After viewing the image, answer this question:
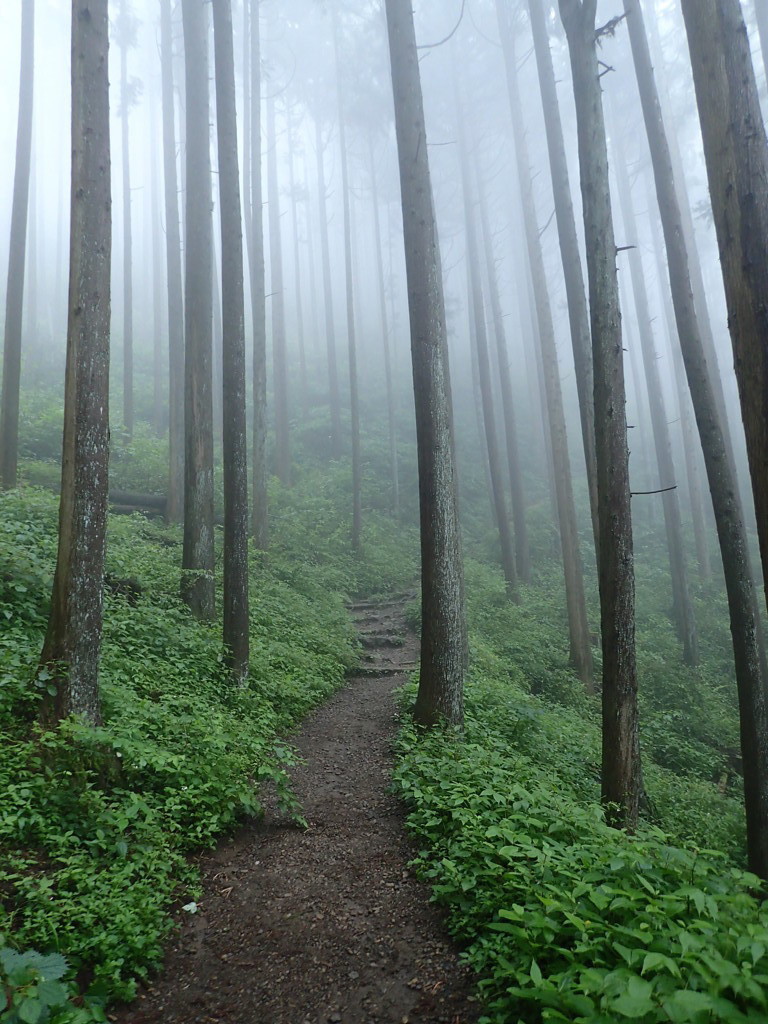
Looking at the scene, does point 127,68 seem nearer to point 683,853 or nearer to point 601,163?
point 601,163

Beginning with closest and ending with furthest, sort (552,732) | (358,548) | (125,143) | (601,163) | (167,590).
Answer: (601,163) → (552,732) → (167,590) → (358,548) → (125,143)

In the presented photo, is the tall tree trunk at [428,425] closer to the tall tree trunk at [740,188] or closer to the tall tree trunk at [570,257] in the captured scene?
the tall tree trunk at [570,257]

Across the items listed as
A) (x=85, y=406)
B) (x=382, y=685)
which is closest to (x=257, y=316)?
(x=382, y=685)

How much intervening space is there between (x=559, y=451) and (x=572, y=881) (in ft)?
36.4

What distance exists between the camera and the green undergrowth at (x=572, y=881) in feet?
6.95

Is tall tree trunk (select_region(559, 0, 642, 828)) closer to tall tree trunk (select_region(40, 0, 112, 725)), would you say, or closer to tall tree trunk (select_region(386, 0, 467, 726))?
tall tree trunk (select_region(386, 0, 467, 726))

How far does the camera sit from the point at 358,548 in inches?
708

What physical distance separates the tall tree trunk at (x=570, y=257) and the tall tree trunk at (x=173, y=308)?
847 centimetres

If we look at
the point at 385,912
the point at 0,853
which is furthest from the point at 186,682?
the point at 385,912

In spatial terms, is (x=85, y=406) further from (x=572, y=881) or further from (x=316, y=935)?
(x=572, y=881)

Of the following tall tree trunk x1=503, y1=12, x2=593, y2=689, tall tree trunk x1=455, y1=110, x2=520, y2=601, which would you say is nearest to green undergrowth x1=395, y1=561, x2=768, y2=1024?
tall tree trunk x1=503, y1=12, x2=593, y2=689

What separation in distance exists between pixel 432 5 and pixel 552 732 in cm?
2732

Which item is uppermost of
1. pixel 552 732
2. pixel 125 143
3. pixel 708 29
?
pixel 125 143

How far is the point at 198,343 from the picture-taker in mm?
9266
